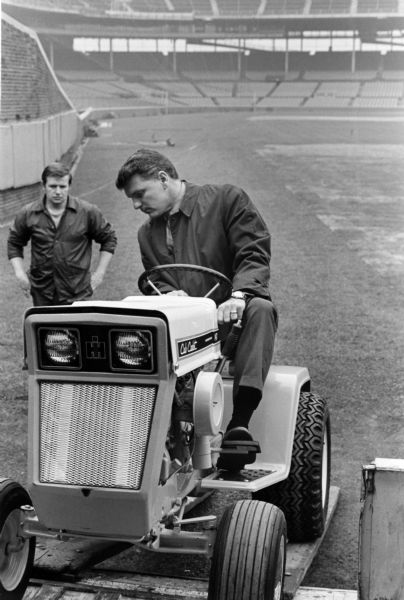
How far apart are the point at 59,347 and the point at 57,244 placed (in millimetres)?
2763

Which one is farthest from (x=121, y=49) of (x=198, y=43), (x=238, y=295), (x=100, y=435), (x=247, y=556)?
(x=247, y=556)

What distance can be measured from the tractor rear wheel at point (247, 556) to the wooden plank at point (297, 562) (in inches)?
15.1

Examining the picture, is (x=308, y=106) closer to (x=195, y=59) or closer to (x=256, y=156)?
(x=195, y=59)

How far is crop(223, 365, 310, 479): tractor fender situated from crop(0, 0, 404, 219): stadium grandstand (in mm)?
7612

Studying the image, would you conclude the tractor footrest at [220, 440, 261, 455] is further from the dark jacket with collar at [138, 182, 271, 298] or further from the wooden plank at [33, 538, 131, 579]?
the dark jacket with collar at [138, 182, 271, 298]

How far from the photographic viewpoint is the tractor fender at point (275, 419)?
151 inches

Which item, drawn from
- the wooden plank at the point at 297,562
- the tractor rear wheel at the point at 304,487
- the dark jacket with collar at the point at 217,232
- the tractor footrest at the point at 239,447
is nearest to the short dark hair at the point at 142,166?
the dark jacket with collar at the point at 217,232

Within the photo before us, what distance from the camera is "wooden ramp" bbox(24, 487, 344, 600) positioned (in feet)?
10.9

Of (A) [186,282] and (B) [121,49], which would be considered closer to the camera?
(A) [186,282]

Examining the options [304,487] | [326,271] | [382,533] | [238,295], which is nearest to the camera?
[382,533]

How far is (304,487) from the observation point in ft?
13.2

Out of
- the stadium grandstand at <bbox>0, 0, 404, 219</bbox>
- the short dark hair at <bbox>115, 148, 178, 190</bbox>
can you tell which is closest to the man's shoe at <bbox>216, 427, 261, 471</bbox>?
the short dark hair at <bbox>115, 148, 178, 190</bbox>

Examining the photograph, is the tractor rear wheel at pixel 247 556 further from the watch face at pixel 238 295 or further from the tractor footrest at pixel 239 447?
the watch face at pixel 238 295

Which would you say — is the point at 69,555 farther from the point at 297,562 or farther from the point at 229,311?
the point at 229,311
